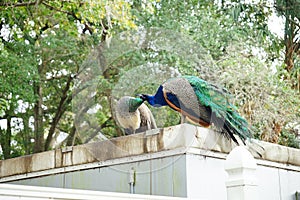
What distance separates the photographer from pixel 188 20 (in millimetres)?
9312

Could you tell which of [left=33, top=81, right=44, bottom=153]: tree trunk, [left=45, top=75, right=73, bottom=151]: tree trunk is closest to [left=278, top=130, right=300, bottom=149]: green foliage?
[left=45, top=75, right=73, bottom=151]: tree trunk

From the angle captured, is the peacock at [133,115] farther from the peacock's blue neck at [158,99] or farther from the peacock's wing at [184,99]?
the peacock's wing at [184,99]

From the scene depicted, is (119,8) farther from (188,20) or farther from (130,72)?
(130,72)

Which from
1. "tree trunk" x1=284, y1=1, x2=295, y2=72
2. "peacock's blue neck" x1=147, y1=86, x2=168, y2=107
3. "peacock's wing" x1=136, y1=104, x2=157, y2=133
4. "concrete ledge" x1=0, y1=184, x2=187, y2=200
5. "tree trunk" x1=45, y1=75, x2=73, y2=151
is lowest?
"concrete ledge" x1=0, y1=184, x2=187, y2=200

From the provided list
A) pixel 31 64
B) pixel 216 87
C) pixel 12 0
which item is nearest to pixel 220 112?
pixel 216 87

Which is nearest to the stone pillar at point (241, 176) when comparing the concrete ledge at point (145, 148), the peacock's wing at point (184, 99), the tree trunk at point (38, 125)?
the concrete ledge at point (145, 148)

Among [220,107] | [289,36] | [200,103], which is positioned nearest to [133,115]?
[200,103]

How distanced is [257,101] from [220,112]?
141 inches

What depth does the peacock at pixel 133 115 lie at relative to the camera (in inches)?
161

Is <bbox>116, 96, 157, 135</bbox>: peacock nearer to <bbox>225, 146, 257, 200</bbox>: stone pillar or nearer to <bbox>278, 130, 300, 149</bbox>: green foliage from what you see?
<bbox>225, 146, 257, 200</bbox>: stone pillar

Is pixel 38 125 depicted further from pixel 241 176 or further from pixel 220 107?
pixel 241 176

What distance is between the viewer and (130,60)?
4082mm

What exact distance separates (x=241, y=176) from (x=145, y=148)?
56.7 inches

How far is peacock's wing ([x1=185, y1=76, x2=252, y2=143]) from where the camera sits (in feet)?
13.8
